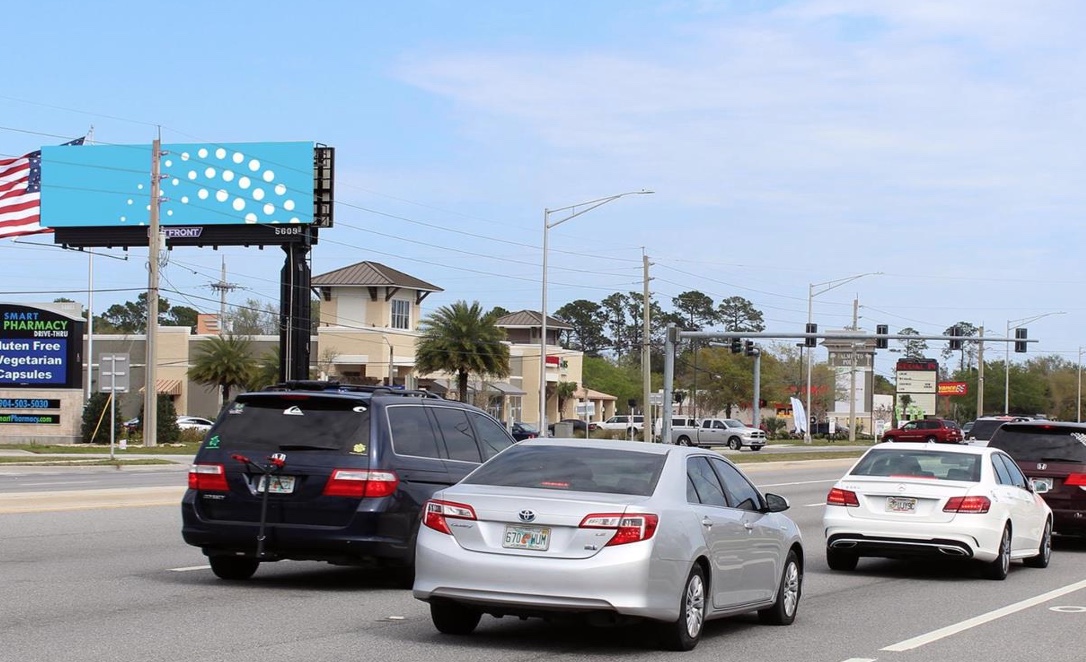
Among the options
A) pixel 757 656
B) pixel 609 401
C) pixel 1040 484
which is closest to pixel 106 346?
pixel 609 401

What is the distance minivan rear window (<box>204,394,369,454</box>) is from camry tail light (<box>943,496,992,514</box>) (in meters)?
6.54

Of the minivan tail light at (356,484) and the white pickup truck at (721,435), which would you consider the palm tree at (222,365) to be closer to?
the white pickup truck at (721,435)

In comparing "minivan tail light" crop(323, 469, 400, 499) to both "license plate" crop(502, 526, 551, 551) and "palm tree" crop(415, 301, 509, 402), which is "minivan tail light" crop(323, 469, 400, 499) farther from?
"palm tree" crop(415, 301, 509, 402)

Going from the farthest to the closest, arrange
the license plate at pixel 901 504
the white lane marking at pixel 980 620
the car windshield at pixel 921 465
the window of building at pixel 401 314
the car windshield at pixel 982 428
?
the window of building at pixel 401 314 < the car windshield at pixel 982 428 < the car windshield at pixel 921 465 < the license plate at pixel 901 504 < the white lane marking at pixel 980 620

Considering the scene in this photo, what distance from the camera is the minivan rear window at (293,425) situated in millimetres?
12711

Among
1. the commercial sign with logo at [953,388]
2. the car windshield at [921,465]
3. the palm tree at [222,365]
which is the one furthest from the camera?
the commercial sign with logo at [953,388]

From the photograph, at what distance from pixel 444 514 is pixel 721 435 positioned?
212 ft

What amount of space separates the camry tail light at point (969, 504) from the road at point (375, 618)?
2.72ft

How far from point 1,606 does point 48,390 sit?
161ft

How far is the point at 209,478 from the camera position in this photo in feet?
42.0

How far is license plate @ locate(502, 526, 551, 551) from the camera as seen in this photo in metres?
9.29

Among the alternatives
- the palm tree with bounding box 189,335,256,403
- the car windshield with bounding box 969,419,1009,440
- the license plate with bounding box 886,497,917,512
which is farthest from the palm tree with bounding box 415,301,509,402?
the license plate with bounding box 886,497,917,512

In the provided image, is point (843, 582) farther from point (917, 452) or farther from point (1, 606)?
point (1, 606)

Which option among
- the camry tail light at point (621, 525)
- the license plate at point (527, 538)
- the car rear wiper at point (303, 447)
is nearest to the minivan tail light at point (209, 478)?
the car rear wiper at point (303, 447)
